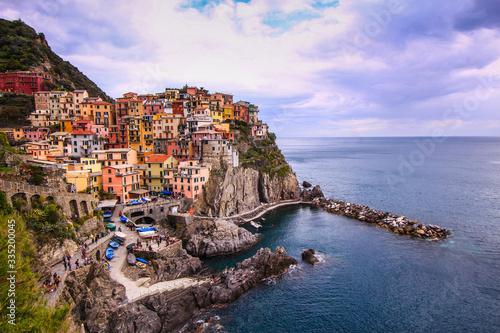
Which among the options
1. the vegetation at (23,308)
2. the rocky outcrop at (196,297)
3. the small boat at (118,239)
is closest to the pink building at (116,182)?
the small boat at (118,239)

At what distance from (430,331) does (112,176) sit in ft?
161

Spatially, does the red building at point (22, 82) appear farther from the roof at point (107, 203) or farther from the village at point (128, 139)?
the roof at point (107, 203)

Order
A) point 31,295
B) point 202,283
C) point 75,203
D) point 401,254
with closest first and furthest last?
point 31,295 < point 202,283 < point 75,203 < point 401,254

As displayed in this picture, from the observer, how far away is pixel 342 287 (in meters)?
33.8

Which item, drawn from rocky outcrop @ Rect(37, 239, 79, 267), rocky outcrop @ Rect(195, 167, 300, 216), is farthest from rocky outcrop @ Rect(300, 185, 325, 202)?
rocky outcrop @ Rect(37, 239, 79, 267)

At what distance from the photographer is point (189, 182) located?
173 ft

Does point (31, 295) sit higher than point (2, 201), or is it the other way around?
point (2, 201)

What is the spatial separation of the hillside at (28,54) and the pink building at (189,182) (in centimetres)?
5112

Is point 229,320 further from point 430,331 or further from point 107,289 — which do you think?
point 430,331

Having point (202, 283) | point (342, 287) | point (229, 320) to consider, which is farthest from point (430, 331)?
point (202, 283)

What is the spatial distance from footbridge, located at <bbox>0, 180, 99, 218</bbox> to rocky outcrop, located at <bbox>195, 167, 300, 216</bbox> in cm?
1944

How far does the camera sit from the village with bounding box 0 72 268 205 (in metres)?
49.2

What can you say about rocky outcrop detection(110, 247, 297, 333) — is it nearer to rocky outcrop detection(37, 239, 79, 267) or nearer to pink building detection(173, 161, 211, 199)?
rocky outcrop detection(37, 239, 79, 267)

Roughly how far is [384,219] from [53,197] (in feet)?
182
